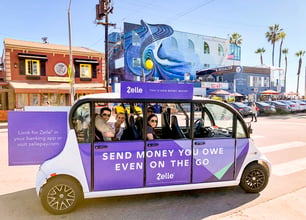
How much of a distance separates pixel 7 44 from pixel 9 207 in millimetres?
19213

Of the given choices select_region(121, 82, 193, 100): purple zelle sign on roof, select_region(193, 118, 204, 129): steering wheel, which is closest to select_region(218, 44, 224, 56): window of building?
select_region(193, 118, 204, 129): steering wheel

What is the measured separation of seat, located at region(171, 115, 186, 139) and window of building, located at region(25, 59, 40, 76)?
→ 1950 cm

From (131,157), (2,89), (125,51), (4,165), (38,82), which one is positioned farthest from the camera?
(125,51)

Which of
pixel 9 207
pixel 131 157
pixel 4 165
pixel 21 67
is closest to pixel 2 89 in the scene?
pixel 21 67

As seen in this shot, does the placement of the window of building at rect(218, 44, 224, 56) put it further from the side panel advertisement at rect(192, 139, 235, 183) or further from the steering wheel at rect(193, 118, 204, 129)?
the side panel advertisement at rect(192, 139, 235, 183)

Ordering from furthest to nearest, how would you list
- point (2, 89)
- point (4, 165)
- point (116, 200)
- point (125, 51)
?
point (125, 51) → point (2, 89) → point (4, 165) → point (116, 200)

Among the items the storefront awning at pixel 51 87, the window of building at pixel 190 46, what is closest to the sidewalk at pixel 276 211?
the storefront awning at pixel 51 87

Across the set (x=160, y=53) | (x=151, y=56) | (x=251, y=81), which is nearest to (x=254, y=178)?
(x=151, y=56)

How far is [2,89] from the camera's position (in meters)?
18.3

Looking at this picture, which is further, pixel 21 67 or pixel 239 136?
pixel 21 67

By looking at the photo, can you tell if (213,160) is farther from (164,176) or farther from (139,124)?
(139,124)

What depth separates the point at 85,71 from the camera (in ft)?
72.6

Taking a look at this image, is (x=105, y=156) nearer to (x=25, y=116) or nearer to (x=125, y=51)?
(x=25, y=116)

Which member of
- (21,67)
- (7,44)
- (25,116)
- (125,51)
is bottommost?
(25,116)
